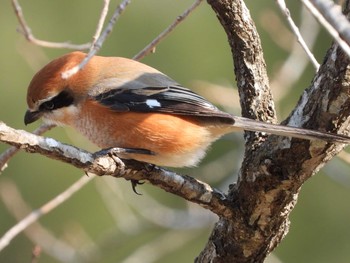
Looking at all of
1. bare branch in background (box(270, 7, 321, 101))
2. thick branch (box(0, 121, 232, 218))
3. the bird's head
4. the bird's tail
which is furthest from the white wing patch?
bare branch in background (box(270, 7, 321, 101))

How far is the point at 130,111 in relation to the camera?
370cm

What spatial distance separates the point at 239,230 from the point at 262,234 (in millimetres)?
99

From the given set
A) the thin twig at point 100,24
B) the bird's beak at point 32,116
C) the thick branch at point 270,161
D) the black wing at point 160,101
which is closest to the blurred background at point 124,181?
the bird's beak at point 32,116

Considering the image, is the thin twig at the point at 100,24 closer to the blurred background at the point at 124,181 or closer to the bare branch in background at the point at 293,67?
the bare branch in background at the point at 293,67

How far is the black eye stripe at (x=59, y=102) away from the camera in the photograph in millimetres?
3840

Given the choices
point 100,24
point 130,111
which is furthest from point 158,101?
point 100,24

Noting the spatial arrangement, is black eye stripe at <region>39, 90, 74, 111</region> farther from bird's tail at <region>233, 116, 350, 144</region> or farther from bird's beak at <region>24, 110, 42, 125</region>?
bird's tail at <region>233, 116, 350, 144</region>

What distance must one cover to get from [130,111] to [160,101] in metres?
0.17

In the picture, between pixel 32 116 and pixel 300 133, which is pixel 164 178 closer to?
pixel 300 133

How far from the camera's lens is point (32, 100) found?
3.86 meters

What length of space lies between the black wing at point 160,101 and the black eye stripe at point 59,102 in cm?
16

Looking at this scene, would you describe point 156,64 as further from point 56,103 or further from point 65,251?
point 56,103

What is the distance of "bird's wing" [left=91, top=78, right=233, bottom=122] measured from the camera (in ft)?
12.1

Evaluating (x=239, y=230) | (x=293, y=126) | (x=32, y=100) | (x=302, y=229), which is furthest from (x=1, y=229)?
(x=293, y=126)
